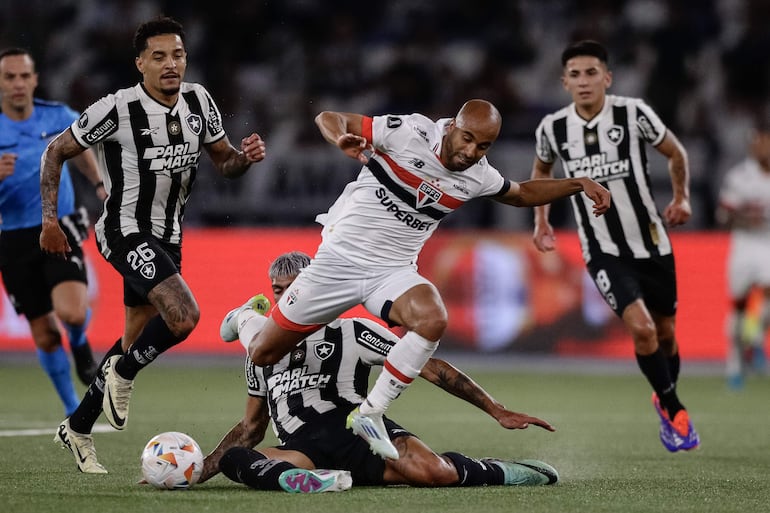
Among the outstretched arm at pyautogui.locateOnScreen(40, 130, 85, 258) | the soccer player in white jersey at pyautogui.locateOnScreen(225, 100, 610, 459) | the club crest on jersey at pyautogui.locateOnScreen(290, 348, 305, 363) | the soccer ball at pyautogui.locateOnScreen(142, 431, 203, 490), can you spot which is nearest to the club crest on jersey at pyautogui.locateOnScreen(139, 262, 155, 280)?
the outstretched arm at pyautogui.locateOnScreen(40, 130, 85, 258)

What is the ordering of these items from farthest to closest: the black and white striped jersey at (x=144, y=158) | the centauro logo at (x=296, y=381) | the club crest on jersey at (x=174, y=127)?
the club crest on jersey at (x=174, y=127)
the black and white striped jersey at (x=144, y=158)
the centauro logo at (x=296, y=381)

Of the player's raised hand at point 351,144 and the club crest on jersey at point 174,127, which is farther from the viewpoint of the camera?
the club crest on jersey at point 174,127

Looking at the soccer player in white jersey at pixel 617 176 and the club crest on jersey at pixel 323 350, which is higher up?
the soccer player in white jersey at pixel 617 176

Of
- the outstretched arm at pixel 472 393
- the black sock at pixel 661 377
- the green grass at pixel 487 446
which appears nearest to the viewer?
the green grass at pixel 487 446

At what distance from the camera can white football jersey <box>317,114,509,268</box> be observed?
6.34 meters

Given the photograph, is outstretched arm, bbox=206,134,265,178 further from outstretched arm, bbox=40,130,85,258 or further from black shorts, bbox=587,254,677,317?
black shorts, bbox=587,254,677,317

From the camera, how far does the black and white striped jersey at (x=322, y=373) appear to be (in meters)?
6.34

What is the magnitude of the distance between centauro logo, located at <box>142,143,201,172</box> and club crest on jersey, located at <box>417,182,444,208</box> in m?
1.53

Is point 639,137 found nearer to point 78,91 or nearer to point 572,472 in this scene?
point 572,472

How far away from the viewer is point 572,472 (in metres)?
7.02

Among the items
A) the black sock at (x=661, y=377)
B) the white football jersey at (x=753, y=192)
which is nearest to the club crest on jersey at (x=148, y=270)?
the black sock at (x=661, y=377)

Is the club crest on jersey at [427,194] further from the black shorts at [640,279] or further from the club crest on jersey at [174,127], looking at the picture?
the black shorts at [640,279]

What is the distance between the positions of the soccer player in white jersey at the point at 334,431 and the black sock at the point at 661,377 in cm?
191

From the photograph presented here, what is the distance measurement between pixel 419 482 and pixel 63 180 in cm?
393
